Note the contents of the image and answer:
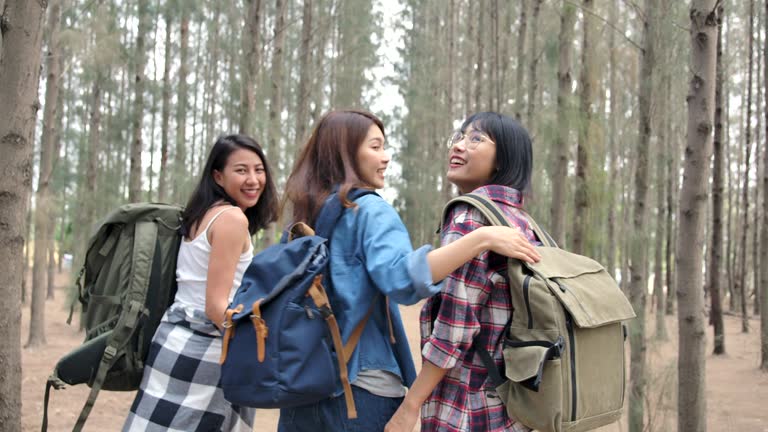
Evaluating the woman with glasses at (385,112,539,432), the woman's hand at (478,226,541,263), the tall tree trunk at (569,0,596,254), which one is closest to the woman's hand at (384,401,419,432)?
the woman with glasses at (385,112,539,432)

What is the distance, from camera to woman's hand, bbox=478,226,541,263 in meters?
1.63

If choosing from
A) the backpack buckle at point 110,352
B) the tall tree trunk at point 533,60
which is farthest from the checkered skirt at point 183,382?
the tall tree trunk at point 533,60

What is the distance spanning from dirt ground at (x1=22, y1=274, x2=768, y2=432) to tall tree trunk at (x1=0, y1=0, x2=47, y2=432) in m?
3.36

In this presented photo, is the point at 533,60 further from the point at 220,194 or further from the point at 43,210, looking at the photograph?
the point at 43,210

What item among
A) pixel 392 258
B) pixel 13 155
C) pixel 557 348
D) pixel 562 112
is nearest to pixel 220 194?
pixel 13 155

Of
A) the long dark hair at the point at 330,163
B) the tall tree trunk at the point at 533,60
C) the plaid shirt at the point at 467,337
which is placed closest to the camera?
the plaid shirt at the point at 467,337

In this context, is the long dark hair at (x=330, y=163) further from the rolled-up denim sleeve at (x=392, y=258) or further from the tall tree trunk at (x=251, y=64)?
the tall tree trunk at (x=251, y=64)

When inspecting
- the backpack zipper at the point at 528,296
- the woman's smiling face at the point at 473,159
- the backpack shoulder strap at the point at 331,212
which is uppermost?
the woman's smiling face at the point at 473,159

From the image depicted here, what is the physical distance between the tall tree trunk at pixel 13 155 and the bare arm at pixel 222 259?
38.0 inches

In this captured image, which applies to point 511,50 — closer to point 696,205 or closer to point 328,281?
point 696,205

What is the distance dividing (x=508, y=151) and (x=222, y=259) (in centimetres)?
99

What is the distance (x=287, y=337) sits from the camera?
1.63 metres

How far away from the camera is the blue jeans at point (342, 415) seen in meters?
1.68

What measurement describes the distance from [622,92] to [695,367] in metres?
14.1
